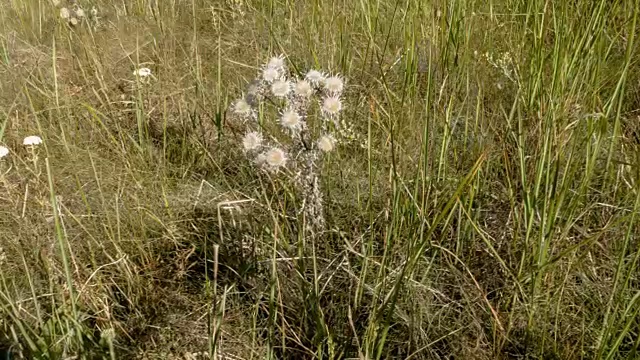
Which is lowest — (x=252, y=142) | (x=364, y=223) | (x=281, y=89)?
(x=364, y=223)

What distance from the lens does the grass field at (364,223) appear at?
1129mm

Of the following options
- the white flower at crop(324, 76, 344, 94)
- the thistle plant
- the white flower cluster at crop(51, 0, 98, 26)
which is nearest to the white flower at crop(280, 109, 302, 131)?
the thistle plant

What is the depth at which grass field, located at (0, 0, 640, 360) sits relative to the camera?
44.4 inches

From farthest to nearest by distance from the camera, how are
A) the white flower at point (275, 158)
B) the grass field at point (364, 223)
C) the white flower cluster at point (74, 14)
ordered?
the white flower cluster at point (74, 14), the white flower at point (275, 158), the grass field at point (364, 223)

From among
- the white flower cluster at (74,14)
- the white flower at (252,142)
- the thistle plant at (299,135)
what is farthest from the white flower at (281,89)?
the white flower cluster at (74,14)

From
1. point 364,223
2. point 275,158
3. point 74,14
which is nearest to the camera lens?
point 275,158

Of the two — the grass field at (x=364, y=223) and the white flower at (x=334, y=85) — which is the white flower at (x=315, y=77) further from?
the grass field at (x=364, y=223)

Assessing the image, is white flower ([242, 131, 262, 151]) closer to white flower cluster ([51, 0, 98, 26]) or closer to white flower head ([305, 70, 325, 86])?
white flower head ([305, 70, 325, 86])

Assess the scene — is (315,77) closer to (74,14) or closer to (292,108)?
(292,108)

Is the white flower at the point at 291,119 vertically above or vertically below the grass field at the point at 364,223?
above

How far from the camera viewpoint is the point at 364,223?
1.43 metres

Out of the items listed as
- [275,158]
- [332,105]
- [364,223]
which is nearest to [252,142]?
[275,158]

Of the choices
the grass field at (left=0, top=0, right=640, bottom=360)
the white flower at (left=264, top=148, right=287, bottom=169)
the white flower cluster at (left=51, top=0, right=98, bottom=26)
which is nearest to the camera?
the grass field at (left=0, top=0, right=640, bottom=360)

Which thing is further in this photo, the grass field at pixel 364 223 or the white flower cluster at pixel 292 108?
the white flower cluster at pixel 292 108
